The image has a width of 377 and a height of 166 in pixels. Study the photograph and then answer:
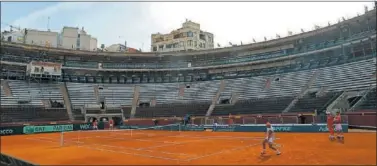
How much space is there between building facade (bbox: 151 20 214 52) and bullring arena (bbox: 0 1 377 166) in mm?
28366

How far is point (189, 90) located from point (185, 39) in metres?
35.0

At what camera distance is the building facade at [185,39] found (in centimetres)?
8738

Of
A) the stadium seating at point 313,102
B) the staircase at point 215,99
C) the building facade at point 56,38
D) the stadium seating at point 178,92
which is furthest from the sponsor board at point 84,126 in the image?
the stadium seating at point 313,102

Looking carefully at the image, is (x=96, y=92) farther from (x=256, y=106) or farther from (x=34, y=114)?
(x=256, y=106)

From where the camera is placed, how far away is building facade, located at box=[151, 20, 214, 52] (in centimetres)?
8738

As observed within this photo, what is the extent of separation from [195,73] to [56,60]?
26551 mm

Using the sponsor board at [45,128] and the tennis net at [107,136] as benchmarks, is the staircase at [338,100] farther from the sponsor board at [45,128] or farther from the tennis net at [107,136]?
the sponsor board at [45,128]

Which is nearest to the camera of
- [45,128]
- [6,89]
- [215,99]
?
[45,128]

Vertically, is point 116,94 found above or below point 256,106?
above

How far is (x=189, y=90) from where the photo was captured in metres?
55.8

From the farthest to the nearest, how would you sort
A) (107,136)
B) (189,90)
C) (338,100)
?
(189,90)
(338,100)
(107,136)

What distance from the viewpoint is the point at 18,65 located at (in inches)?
1987

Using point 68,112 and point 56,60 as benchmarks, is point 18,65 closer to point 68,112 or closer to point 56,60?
point 56,60

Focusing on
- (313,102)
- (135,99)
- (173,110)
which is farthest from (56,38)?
(313,102)
